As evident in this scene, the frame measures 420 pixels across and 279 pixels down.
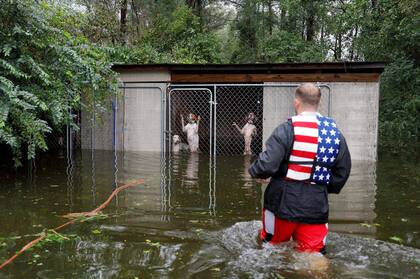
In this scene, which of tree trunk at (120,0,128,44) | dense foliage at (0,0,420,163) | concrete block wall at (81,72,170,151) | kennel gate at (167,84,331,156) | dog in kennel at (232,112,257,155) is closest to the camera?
dense foliage at (0,0,420,163)

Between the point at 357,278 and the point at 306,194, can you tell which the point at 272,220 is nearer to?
the point at 306,194

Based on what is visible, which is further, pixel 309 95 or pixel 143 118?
pixel 143 118

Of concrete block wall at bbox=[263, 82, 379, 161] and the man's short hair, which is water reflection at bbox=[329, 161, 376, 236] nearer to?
the man's short hair

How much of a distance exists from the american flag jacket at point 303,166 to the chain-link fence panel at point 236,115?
1015 cm

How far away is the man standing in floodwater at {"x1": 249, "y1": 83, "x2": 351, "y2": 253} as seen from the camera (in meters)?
3.69

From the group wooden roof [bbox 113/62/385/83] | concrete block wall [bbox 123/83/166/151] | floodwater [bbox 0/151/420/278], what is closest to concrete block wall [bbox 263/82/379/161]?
wooden roof [bbox 113/62/385/83]

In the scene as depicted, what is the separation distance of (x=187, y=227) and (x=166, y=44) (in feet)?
60.5

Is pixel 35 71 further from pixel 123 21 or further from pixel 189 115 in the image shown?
pixel 123 21

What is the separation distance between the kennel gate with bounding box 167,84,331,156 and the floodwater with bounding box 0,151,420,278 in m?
2.97

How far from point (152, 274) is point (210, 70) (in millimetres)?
9450

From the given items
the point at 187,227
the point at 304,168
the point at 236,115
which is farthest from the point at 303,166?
the point at 236,115

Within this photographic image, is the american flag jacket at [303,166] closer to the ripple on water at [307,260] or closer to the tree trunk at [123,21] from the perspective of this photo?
the ripple on water at [307,260]

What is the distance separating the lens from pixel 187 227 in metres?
5.55

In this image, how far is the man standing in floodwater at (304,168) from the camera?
12.1 feet
